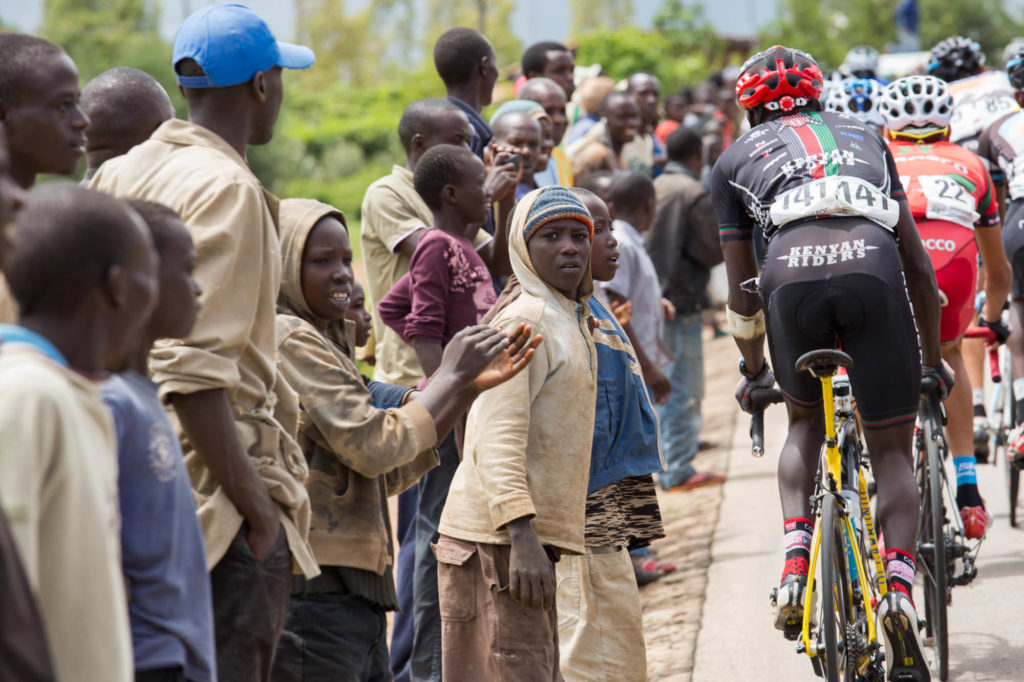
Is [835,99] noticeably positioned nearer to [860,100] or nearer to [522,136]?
[860,100]

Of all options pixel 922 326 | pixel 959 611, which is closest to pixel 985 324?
pixel 959 611

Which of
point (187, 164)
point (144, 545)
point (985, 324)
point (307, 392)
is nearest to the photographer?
point (144, 545)

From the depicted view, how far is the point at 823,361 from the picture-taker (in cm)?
443

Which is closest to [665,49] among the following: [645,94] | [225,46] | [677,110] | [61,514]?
[677,110]

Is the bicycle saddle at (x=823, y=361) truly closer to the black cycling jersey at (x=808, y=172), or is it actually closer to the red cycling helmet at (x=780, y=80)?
the black cycling jersey at (x=808, y=172)

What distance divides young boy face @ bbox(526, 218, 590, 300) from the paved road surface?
2.12 metres

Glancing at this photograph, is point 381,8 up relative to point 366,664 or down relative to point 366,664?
up

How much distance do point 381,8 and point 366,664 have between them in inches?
3724

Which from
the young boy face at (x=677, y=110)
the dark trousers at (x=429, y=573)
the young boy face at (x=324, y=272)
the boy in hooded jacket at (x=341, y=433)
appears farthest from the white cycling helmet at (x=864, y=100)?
the young boy face at (x=677, y=110)

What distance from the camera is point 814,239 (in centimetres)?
457

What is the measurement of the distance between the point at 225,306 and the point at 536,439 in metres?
1.40

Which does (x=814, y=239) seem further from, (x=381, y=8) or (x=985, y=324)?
(x=381, y=8)

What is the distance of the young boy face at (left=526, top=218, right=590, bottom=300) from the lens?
14.0 ft

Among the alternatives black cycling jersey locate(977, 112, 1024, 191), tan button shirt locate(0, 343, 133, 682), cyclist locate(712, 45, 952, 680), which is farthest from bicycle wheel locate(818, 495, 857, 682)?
black cycling jersey locate(977, 112, 1024, 191)
